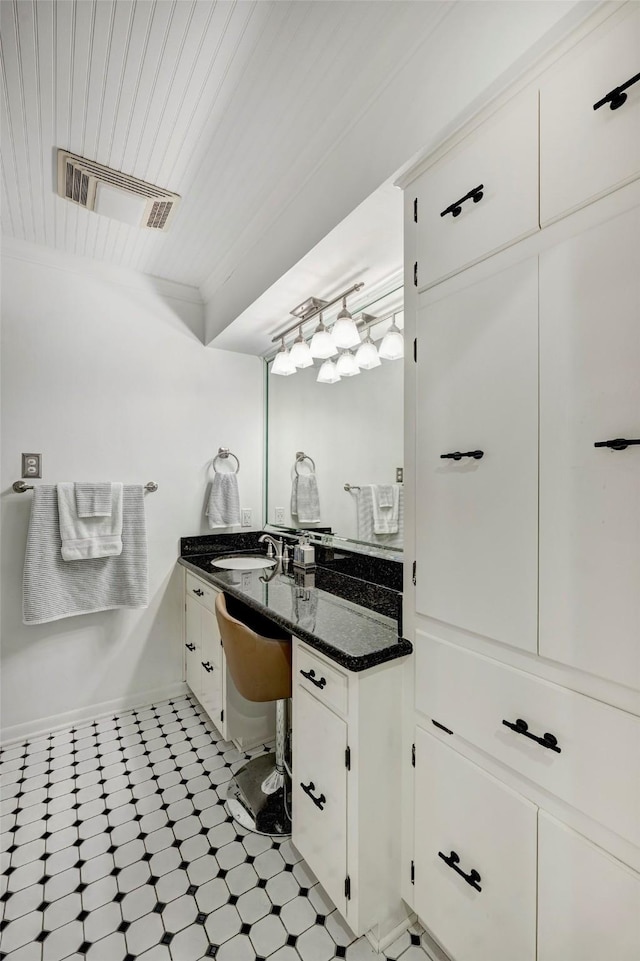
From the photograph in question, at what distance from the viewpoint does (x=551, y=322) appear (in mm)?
846

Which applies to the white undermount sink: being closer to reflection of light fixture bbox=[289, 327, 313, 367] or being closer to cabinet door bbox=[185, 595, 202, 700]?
cabinet door bbox=[185, 595, 202, 700]

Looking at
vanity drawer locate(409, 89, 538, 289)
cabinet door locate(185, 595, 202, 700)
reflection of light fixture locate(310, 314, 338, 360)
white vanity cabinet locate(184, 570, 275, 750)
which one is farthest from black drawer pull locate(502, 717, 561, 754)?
cabinet door locate(185, 595, 202, 700)

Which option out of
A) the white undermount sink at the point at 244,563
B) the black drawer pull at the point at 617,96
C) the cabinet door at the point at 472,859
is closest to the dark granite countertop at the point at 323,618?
the white undermount sink at the point at 244,563

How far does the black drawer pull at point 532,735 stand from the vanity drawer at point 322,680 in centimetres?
42

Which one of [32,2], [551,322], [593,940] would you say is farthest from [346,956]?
[32,2]

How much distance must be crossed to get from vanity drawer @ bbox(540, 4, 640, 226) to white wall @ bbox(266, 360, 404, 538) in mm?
860

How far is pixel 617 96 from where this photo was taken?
2.39 ft

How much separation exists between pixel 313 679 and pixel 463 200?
1.37m

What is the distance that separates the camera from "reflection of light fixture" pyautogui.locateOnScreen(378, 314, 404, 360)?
66.1 inches

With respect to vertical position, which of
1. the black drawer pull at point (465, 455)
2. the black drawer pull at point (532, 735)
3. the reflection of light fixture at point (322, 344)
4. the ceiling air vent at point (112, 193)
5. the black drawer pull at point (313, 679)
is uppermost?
the ceiling air vent at point (112, 193)

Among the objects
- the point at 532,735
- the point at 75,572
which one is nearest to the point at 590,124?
the point at 532,735

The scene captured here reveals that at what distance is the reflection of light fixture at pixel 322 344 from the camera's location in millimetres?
1951

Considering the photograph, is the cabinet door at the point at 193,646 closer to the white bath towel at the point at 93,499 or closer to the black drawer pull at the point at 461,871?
the white bath towel at the point at 93,499

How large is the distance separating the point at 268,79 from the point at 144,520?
200cm
